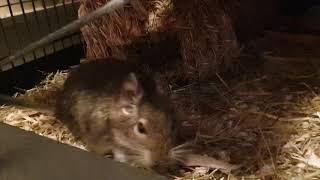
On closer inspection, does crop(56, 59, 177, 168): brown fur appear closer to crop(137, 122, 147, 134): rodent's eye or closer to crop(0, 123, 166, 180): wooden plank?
crop(137, 122, 147, 134): rodent's eye

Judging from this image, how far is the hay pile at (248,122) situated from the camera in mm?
1861

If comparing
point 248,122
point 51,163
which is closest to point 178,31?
point 248,122

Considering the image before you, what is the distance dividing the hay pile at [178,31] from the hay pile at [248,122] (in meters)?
0.14

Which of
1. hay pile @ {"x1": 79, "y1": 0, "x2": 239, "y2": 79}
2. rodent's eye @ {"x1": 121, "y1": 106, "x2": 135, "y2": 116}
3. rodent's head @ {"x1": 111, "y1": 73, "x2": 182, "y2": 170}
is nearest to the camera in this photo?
rodent's head @ {"x1": 111, "y1": 73, "x2": 182, "y2": 170}

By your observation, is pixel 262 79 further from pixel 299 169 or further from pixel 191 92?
pixel 299 169

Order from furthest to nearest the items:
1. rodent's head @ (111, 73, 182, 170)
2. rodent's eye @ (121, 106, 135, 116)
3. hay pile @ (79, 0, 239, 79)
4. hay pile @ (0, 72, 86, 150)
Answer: hay pile @ (79, 0, 239, 79) → hay pile @ (0, 72, 86, 150) → rodent's eye @ (121, 106, 135, 116) → rodent's head @ (111, 73, 182, 170)

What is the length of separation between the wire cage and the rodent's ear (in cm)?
144

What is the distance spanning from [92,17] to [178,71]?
4.55ft

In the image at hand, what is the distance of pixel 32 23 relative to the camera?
3.35 m

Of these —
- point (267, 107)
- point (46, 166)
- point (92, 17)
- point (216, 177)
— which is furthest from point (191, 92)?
point (46, 166)

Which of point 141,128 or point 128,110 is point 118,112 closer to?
point 128,110

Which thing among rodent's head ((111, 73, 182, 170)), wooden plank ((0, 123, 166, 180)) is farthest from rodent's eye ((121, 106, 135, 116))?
wooden plank ((0, 123, 166, 180))

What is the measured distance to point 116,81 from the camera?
2117 millimetres

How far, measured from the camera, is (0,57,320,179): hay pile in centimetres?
186
